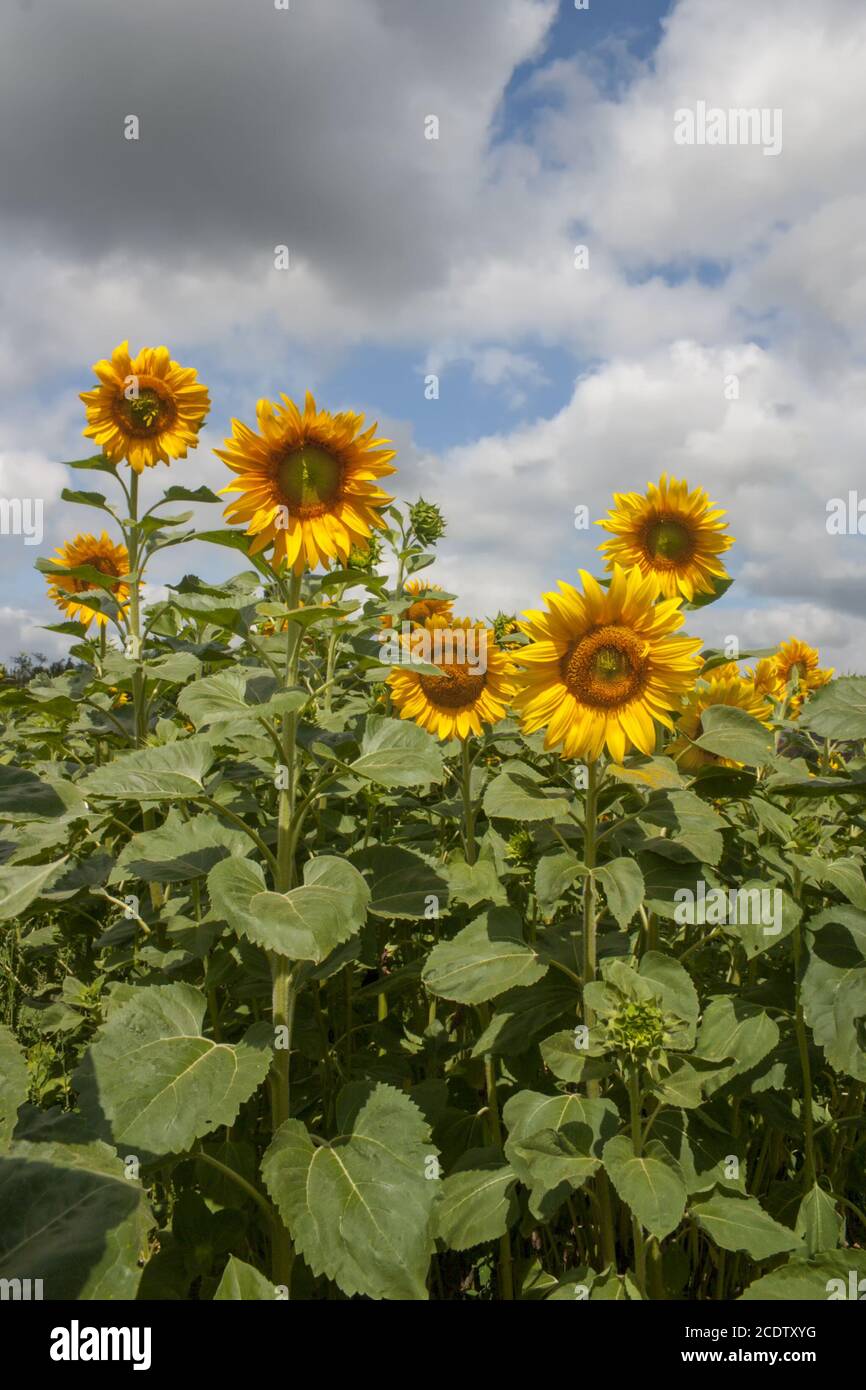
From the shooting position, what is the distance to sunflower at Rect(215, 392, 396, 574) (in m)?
2.52

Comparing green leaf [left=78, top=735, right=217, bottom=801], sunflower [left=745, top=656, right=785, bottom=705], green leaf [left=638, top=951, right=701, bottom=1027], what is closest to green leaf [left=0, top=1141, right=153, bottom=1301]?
green leaf [left=78, top=735, right=217, bottom=801]

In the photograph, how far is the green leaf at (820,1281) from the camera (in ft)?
7.30

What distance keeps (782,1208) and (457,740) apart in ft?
6.40

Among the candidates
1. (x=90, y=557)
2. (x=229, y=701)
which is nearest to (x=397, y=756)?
(x=229, y=701)

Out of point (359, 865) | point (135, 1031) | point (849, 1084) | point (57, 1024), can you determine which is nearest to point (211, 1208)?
point (135, 1031)

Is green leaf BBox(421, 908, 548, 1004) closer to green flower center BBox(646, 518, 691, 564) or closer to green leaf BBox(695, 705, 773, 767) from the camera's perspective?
green leaf BBox(695, 705, 773, 767)

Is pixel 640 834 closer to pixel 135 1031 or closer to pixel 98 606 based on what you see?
pixel 135 1031

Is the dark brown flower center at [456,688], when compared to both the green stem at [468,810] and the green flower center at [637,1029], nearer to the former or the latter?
the green stem at [468,810]

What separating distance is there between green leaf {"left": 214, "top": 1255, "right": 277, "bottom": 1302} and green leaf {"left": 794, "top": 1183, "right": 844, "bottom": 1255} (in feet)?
4.78

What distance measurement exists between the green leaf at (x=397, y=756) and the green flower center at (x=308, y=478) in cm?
65

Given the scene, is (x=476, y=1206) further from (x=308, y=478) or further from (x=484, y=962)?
→ (x=308, y=478)

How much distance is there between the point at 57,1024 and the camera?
3.87 m

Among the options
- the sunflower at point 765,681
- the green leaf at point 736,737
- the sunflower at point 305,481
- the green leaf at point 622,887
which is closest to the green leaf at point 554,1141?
the green leaf at point 622,887

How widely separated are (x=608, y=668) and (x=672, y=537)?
1022mm
